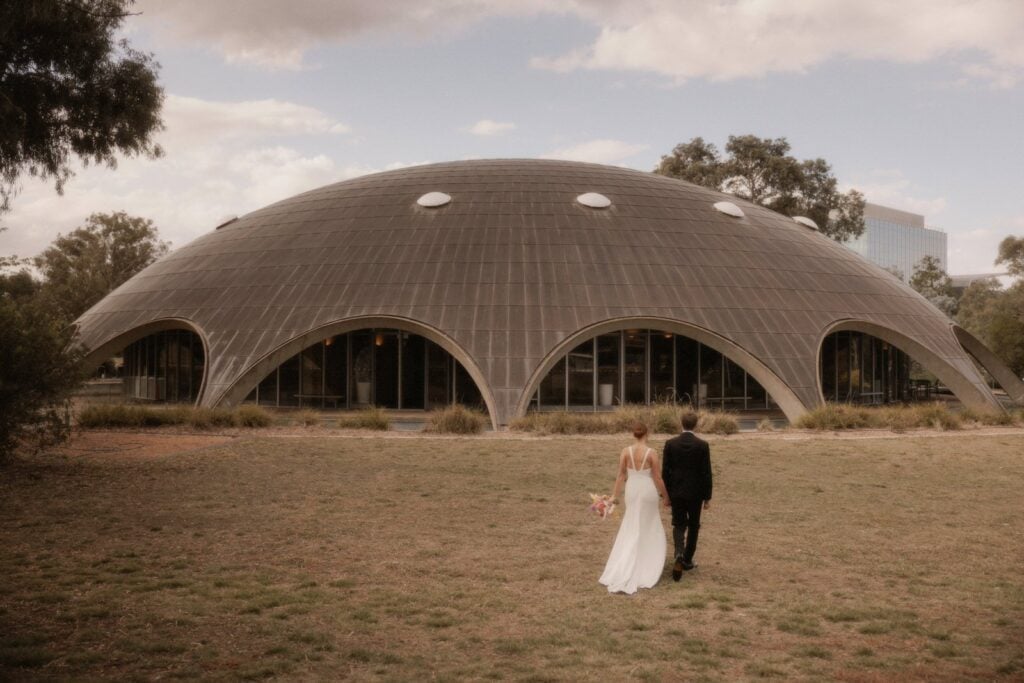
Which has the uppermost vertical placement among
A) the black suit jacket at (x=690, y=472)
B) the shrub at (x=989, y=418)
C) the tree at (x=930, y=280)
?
the tree at (x=930, y=280)

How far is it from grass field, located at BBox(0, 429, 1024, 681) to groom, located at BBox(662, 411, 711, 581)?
0.30m

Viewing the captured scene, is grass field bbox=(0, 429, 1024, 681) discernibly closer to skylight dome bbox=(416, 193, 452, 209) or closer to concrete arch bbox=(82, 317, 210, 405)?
concrete arch bbox=(82, 317, 210, 405)

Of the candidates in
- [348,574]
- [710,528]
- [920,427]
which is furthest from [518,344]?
[348,574]

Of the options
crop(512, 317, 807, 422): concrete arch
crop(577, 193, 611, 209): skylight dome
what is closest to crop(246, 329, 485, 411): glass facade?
crop(512, 317, 807, 422): concrete arch

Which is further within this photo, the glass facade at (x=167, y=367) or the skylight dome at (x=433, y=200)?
the skylight dome at (x=433, y=200)

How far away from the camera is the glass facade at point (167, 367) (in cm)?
2938

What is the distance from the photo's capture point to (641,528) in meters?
8.87

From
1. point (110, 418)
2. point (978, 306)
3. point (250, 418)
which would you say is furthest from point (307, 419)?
point (978, 306)

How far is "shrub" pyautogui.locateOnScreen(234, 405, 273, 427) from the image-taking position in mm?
22086

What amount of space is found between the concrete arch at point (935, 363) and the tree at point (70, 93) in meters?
21.3

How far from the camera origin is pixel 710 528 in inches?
452

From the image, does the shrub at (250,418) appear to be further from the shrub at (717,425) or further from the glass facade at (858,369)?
the glass facade at (858,369)

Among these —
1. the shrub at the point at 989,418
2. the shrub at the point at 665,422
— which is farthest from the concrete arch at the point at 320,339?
the shrub at the point at 989,418

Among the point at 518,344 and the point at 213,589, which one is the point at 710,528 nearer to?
the point at 213,589
